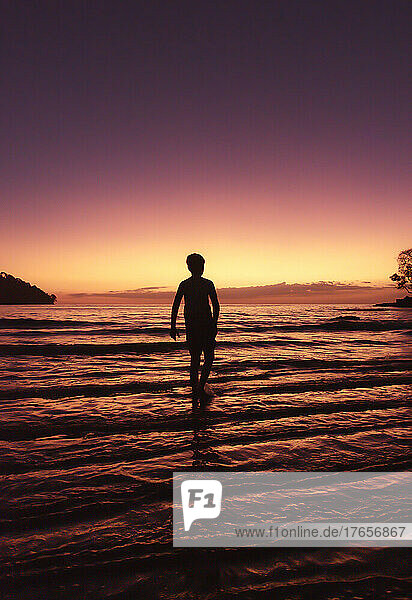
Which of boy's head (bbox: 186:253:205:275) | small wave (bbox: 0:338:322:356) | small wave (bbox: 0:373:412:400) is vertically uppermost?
boy's head (bbox: 186:253:205:275)

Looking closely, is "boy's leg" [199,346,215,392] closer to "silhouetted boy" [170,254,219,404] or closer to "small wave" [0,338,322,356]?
"silhouetted boy" [170,254,219,404]

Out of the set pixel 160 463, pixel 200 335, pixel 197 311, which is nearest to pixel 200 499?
pixel 160 463

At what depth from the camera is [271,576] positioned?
2402 mm

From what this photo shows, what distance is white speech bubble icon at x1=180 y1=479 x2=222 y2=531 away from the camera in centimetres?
319

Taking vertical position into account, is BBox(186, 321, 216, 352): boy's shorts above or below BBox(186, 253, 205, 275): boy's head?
below

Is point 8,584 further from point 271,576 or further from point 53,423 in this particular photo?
point 53,423

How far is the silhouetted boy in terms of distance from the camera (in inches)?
294

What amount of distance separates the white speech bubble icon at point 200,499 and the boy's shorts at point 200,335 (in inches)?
149

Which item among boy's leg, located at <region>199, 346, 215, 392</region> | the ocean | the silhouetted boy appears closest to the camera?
the ocean

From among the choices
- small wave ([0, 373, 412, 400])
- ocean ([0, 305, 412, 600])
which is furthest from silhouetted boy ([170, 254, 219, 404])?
small wave ([0, 373, 412, 400])

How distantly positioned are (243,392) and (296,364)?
487 cm

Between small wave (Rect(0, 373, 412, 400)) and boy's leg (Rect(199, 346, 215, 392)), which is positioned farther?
small wave (Rect(0, 373, 412, 400))

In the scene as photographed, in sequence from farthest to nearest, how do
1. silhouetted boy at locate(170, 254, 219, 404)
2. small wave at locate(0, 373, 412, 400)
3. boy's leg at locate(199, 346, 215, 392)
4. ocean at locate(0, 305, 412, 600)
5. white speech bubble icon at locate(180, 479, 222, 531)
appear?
small wave at locate(0, 373, 412, 400), boy's leg at locate(199, 346, 215, 392), silhouetted boy at locate(170, 254, 219, 404), white speech bubble icon at locate(180, 479, 222, 531), ocean at locate(0, 305, 412, 600)

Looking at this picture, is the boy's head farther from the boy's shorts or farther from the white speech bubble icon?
the white speech bubble icon
